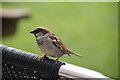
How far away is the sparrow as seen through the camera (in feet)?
3.41

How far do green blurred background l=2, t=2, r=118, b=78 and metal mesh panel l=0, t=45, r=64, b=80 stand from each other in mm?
1529

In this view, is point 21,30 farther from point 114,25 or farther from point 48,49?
point 48,49

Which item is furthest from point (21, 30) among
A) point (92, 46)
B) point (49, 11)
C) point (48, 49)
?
point (48, 49)

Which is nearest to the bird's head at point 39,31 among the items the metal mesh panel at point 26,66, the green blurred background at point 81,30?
the metal mesh panel at point 26,66

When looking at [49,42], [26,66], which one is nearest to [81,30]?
[49,42]

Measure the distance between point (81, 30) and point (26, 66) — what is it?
7.15 feet

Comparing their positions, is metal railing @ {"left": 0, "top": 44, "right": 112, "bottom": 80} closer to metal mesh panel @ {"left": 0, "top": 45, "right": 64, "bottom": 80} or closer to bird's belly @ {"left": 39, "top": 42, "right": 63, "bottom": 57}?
metal mesh panel @ {"left": 0, "top": 45, "right": 64, "bottom": 80}

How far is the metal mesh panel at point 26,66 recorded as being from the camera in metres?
0.88

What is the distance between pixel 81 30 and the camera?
3.07 meters

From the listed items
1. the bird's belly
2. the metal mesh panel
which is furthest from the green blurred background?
the metal mesh panel

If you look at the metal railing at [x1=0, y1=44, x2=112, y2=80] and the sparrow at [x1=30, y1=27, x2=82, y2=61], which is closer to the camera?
the metal railing at [x1=0, y1=44, x2=112, y2=80]

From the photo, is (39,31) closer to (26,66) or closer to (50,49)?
(50,49)

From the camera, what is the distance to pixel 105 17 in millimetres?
3199

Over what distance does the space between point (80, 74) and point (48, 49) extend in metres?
0.27
